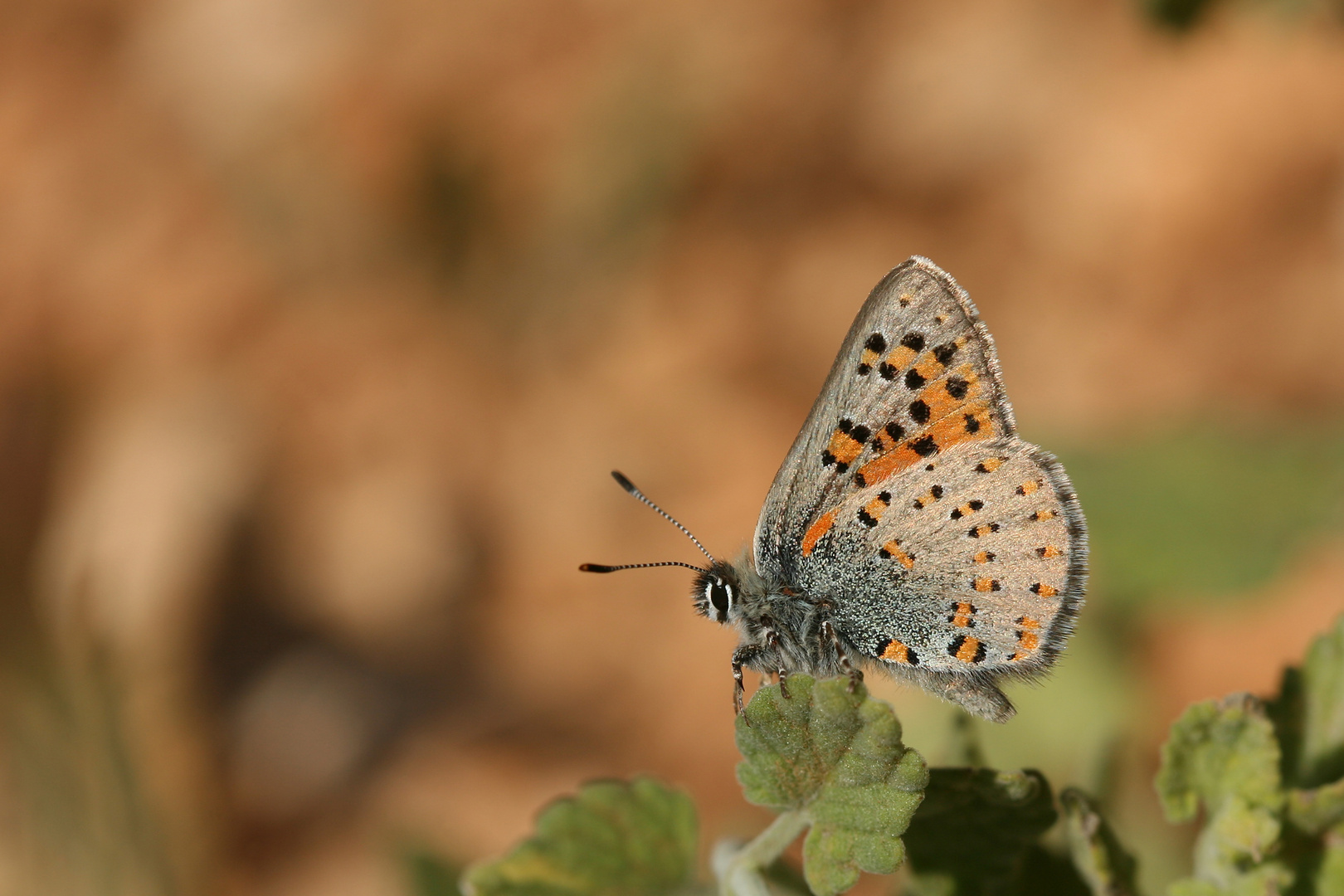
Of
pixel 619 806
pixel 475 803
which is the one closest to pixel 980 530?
pixel 619 806

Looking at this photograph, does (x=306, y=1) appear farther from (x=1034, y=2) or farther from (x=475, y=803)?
(x=475, y=803)

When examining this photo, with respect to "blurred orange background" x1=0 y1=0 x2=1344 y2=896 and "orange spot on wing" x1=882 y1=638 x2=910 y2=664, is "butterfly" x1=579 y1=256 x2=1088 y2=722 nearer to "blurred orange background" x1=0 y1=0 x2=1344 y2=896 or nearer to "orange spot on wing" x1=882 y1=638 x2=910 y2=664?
"orange spot on wing" x1=882 y1=638 x2=910 y2=664

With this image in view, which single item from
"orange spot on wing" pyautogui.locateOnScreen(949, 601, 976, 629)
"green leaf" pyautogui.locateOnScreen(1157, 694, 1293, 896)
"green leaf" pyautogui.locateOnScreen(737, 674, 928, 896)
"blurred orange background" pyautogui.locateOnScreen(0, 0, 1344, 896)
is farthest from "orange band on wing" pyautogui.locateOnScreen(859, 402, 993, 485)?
"blurred orange background" pyautogui.locateOnScreen(0, 0, 1344, 896)

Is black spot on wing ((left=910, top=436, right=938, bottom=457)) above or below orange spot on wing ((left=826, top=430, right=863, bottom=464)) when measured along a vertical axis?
above

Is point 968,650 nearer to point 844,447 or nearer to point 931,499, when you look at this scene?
point 931,499

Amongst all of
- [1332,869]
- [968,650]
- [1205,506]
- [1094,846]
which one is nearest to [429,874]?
[968,650]

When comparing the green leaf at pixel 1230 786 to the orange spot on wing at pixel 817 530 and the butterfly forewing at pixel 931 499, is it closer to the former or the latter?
the butterfly forewing at pixel 931 499
